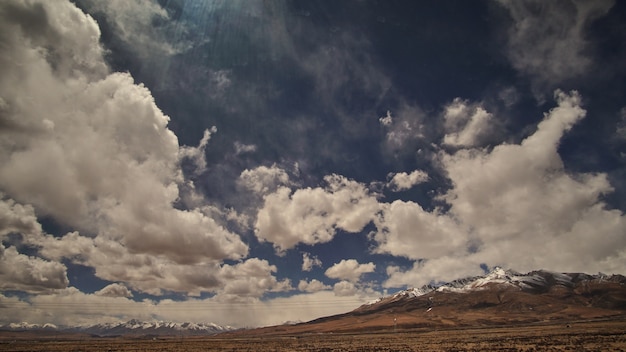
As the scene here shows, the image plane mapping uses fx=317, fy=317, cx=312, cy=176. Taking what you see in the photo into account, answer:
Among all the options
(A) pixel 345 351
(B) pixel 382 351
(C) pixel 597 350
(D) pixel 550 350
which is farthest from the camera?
(A) pixel 345 351

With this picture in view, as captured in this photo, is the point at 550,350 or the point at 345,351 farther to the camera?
the point at 345,351

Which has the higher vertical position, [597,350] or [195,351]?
[597,350]

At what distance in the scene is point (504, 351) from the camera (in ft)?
180

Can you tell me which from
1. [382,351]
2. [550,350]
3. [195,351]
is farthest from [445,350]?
[195,351]

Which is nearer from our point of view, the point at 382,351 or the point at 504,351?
the point at 504,351

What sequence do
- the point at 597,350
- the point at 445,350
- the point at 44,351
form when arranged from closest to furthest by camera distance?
the point at 597,350
the point at 445,350
the point at 44,351

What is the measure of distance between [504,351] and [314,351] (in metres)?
39.3

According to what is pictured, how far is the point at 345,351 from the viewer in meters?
71.3

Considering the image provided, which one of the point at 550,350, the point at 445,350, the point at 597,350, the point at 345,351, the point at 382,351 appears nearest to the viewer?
the point at 597,350

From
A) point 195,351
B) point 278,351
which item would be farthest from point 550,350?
point 195,351

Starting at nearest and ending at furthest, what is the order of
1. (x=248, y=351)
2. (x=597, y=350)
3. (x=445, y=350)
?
(x=597, y=350)
(x=445, y=350)
(x=248, y=351)

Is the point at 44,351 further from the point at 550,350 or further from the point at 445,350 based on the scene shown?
the point at 550,350

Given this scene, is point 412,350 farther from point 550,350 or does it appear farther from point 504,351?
point 550,350

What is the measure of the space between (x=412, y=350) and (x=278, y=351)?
30.5 m
